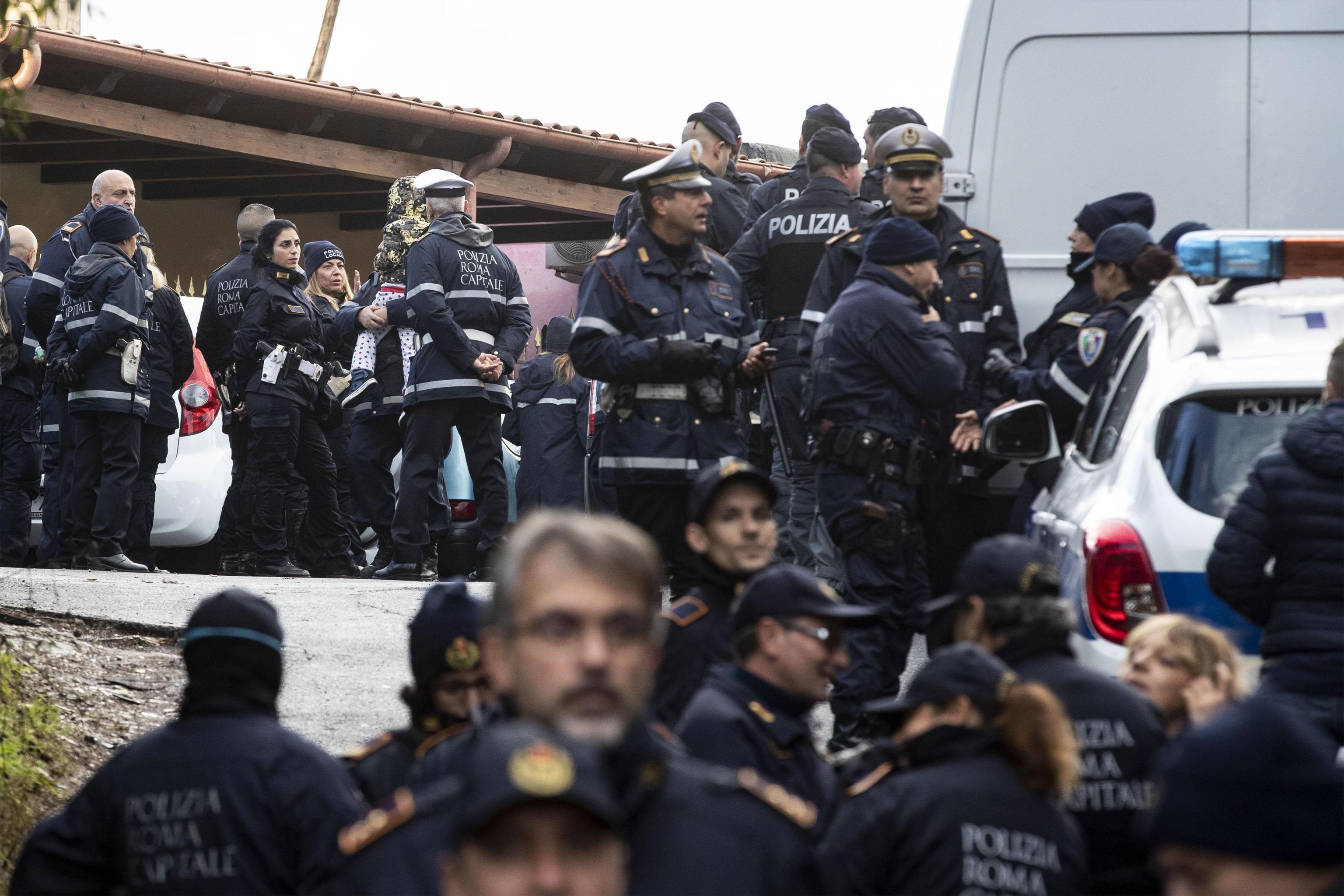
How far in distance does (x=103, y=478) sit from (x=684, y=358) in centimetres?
459

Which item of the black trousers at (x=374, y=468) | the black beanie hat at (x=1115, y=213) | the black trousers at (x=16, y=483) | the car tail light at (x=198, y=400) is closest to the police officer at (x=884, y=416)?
the black beanie hat at (x=1115, y=213)

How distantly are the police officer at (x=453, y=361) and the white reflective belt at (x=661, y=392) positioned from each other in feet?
11.4

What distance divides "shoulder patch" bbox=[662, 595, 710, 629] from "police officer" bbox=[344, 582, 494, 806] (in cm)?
93

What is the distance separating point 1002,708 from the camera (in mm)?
3227

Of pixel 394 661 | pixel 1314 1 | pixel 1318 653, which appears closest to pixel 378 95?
pixel 394 661

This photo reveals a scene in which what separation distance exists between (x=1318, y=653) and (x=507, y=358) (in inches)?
249

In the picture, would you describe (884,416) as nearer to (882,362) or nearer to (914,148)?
(882,362)

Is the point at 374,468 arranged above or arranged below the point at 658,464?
below

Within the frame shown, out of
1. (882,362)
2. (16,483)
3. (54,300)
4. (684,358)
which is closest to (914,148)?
(882,362)

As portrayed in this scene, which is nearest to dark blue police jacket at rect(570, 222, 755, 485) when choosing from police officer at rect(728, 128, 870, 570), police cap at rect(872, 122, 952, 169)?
police cap at rect(872, 122, 952, 169)

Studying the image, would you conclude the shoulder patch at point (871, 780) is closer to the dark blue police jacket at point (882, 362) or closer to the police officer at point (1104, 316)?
the dark blue police jacket at point (882, 362)

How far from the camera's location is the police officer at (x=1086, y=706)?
3.58 meters

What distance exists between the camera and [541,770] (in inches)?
75.6

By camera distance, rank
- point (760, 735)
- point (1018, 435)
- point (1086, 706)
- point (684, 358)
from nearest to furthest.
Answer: point (760, 735)
point (1086, 706)
point (1018, 435)
point (684, 358)
